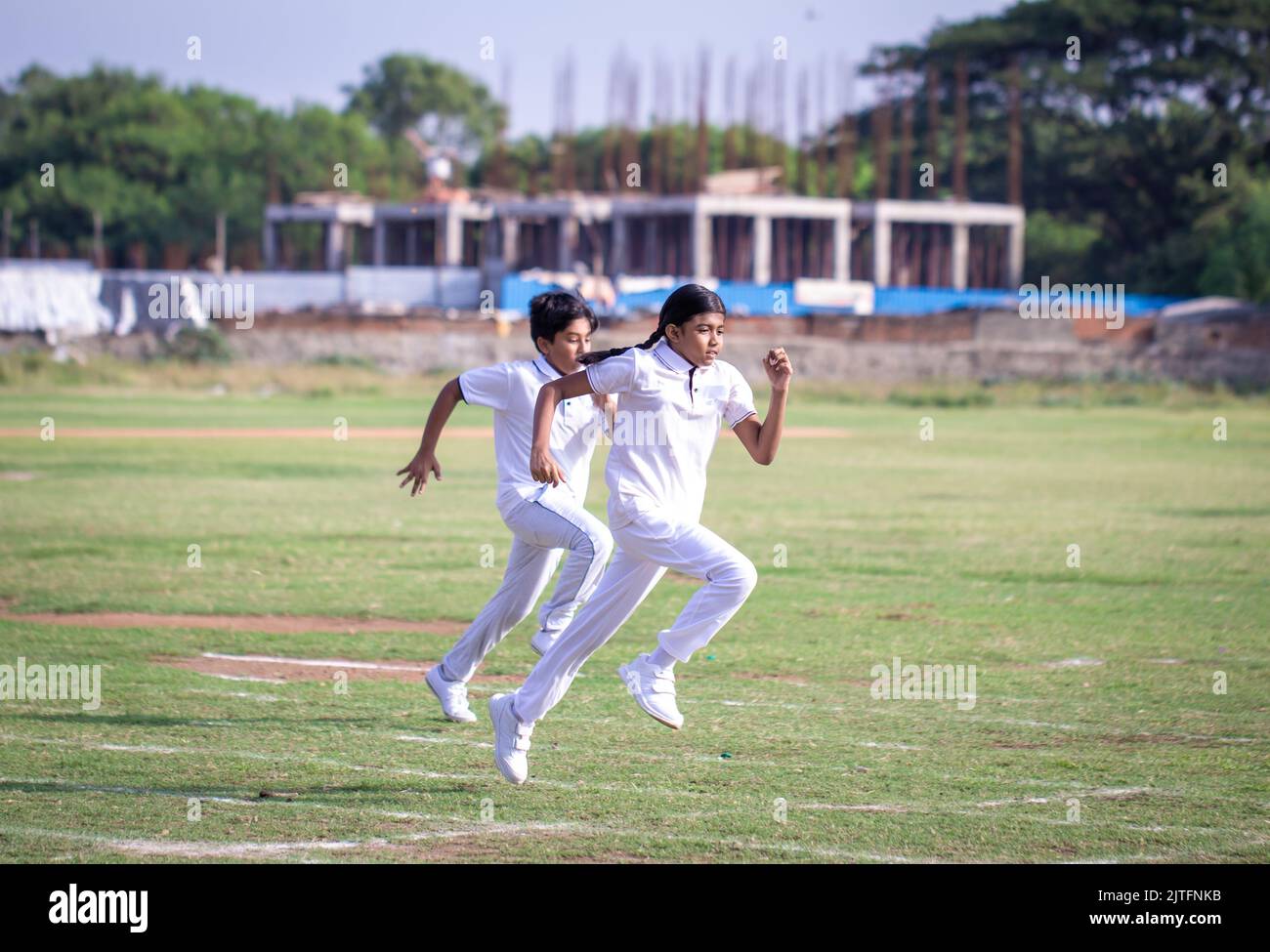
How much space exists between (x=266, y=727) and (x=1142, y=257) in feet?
226

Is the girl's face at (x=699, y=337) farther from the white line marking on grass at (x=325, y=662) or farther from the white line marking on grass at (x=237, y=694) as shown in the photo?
the white line marking on grass at (x=325, y=662)

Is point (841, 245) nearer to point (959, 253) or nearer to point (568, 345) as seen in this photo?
point (959, 253)

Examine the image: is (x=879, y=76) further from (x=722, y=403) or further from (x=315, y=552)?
(x=722, y=403)

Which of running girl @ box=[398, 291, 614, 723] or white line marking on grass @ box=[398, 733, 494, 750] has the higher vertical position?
running girl @ box=[398, 291, 614, 723]

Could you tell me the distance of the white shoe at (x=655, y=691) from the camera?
686cm

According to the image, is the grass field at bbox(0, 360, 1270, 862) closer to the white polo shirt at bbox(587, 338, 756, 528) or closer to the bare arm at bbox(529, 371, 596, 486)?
the white polo shirt at bbox(587, 338, 756, 528)

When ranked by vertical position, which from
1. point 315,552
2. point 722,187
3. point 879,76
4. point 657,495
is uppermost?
point 879,76

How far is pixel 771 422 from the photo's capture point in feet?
22.4

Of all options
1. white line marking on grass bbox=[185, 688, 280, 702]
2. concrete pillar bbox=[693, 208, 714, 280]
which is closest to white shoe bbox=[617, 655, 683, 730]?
white line marking on grass bbox=[185, 688, 280, 702]

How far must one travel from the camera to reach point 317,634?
10492 mm

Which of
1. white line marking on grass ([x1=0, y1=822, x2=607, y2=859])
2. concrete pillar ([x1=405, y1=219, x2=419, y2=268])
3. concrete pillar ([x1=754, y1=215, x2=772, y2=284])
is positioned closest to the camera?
white line marking on grass ([x1=0, y1=822, x2=607, y2=859])

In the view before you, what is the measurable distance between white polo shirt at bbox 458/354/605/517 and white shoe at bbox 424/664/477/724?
860 millimetres

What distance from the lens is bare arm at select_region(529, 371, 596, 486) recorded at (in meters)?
6.62

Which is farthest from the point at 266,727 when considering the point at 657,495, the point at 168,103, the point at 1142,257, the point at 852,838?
the point at 168,103
